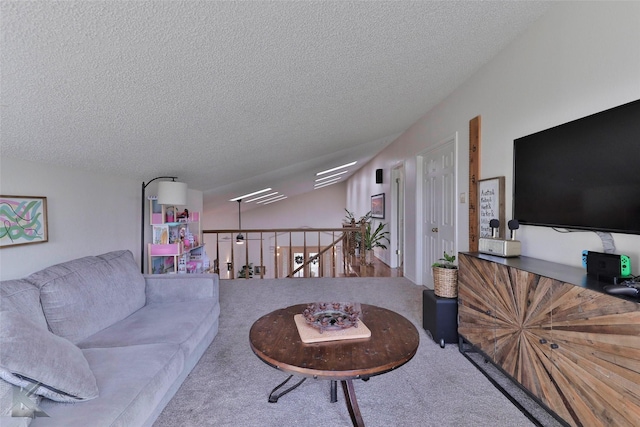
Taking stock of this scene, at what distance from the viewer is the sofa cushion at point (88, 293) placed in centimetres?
175

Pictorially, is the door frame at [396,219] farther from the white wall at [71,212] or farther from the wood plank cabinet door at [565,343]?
the white wall at [71,212]

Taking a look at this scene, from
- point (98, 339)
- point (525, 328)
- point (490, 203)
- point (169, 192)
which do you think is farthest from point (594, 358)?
point (169, 192)

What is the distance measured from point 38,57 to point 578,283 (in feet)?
8.56

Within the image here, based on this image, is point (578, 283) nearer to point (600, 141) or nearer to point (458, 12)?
point (600, 141)

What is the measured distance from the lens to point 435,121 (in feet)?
12.9

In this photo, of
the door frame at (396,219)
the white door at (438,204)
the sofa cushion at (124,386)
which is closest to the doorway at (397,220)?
the door frame at (396,219)

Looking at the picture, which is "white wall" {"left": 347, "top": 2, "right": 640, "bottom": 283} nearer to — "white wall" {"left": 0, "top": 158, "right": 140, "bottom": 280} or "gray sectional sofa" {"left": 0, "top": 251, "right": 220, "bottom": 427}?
"gray sectional sofa" {"left": 0, "top": 251, "right": 220, "bottom": 427}

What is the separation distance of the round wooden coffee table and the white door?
2161 mm

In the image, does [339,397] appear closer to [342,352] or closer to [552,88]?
[342,352]

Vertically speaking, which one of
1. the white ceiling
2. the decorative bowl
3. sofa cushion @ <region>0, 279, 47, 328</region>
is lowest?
the decorative bowl

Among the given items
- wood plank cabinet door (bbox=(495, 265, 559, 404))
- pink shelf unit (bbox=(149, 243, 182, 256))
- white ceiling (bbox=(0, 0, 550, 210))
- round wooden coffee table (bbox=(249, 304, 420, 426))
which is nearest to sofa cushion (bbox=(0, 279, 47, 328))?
white ceiling (bbox=(0, 0, 550, 210))

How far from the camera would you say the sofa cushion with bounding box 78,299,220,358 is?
6.09 feet

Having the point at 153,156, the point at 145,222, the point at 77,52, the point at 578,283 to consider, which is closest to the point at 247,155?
the point at 153,156

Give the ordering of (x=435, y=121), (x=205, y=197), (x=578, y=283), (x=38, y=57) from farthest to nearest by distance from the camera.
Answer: (x=205, y=197)
(x=435, y=121)
(x=578, y=283)
(x=38, y=57)
